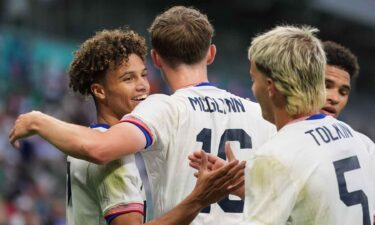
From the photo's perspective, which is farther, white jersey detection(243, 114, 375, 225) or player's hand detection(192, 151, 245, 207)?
player's hand detection(192, 151, 245, 207)

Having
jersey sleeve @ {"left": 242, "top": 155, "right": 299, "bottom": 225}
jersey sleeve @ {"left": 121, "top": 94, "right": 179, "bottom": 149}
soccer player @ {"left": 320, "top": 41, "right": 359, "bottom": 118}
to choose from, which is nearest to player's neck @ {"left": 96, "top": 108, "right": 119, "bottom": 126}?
jersey sleeve @ {"left": 121, "top": 94, "right": 179, "bottom": 149}

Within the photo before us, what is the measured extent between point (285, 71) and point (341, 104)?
2.27m

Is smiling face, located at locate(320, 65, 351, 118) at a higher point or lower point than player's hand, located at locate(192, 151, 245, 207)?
higher

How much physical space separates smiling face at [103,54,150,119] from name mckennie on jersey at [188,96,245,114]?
41cm

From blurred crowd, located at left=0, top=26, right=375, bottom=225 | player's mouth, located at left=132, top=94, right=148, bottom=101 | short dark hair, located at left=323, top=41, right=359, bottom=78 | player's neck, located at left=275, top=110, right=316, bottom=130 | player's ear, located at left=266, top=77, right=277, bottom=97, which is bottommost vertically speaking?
blurred crowd, located at left=0, top=26, right=375, bottom=225

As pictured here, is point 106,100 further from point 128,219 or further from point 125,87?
point 128,219

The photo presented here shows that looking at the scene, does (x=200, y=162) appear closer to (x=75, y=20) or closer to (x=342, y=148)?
(x=342, y=148)

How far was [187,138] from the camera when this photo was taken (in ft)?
16.9

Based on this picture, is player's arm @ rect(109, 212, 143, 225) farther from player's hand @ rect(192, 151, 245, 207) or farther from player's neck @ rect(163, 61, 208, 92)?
player's neck @ rect(163, 61, 208, 92)

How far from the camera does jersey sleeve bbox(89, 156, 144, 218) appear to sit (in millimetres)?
5227

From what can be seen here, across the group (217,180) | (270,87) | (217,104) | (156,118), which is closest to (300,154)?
(270,87)

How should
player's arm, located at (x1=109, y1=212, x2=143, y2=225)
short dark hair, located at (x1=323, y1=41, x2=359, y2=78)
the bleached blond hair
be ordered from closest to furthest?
the bleached blond hair < player's arm, located at (x1=109, y1=212, x2=143, y2=225) < short dark hair, located at (x1=323, y1=41, x2=359, y2=78)

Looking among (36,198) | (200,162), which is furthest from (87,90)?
(36,198)

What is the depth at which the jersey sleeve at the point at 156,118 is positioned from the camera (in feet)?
16.3
